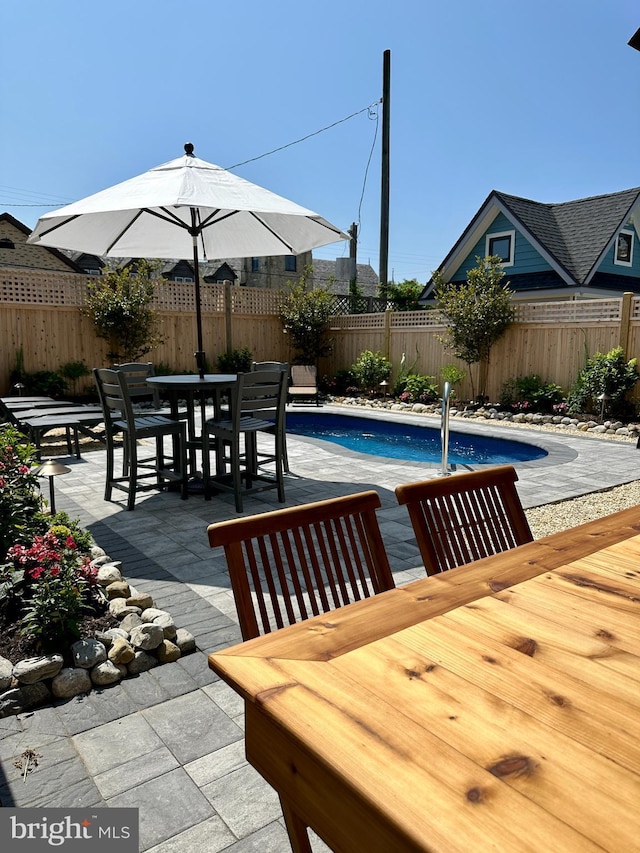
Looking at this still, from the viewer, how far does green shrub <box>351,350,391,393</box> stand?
12.3 metres

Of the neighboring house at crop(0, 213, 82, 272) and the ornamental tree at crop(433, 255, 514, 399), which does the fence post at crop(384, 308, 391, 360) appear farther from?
the neighboring house at crop(0, 213, 82, 272)

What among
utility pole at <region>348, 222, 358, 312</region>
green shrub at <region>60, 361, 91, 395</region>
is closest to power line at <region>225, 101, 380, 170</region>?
utility pole at <region>348, 222, 358, 312</region>

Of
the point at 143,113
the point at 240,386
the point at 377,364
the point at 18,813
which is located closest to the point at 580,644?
the point at 18,813

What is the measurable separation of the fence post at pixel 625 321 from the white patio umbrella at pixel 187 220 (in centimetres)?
552

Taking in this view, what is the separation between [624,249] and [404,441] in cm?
933

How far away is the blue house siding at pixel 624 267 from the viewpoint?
1372 centimetres

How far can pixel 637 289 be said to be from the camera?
14.5 m

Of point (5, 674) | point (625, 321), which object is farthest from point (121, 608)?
point (625, 321)

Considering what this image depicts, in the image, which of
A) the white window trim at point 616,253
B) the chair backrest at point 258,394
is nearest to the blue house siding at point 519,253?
the white window trim at point 616,253

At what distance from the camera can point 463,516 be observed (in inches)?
74.6

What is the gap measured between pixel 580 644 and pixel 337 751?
541mm

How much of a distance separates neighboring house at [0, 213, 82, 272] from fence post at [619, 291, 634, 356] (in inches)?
668

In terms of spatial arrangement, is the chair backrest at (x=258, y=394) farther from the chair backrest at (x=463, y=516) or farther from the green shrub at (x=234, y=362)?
the green shrub at (x=234, y=362)

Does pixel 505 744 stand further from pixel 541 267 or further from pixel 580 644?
pixel 541 267
